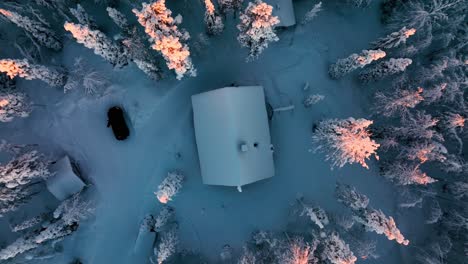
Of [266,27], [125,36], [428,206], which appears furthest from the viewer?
[428,206]

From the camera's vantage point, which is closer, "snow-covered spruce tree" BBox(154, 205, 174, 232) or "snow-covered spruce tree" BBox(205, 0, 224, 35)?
"snow-covered spruce tree" BBox(205, 0, 224, 35)

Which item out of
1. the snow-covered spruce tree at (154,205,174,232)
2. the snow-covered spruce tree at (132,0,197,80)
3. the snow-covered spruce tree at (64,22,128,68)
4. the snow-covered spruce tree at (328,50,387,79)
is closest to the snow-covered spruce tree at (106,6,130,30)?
the snow-covered spruce tree at (64,22,128,68)

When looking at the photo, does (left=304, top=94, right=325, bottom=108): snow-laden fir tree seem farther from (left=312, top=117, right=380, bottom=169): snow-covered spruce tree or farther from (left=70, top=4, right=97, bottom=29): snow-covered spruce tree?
(left=70, top=4, right=97, bottom=29): snow-covered spruce tree

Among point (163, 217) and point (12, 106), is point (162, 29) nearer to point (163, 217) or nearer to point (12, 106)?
point (12, 106)

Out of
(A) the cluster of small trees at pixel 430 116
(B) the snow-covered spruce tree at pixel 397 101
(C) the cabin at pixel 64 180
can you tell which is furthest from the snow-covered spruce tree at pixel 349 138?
(C) the cabin at pixel 64 180

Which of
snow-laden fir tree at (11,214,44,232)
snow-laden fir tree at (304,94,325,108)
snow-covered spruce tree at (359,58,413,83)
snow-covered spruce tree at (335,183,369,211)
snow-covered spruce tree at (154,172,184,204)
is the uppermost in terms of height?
snow-covered spruce tree at (359,58,413,83)

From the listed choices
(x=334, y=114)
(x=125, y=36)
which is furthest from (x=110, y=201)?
(x=334, y=114)

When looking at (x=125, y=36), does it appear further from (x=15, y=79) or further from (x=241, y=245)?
(x=241, y=245)
